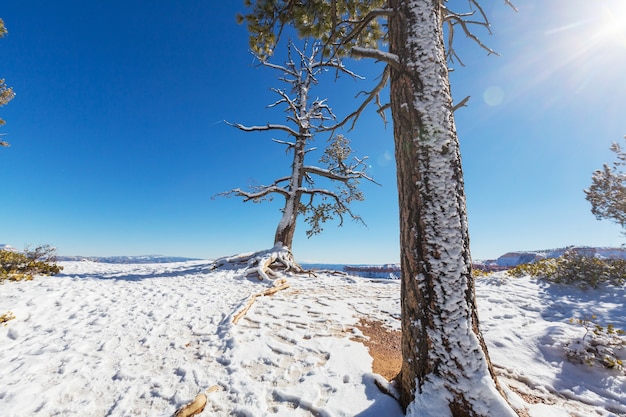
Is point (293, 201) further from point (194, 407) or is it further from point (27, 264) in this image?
point (194, 407)

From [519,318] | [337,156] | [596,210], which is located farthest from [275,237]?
[596,210]

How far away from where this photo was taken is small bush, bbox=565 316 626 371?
2967mm

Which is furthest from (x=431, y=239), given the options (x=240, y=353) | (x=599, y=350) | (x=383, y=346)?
(x=599, y=350)

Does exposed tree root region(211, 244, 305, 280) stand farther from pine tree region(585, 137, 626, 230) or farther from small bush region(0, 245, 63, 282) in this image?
pine tree region(585, 137, 626, 230)

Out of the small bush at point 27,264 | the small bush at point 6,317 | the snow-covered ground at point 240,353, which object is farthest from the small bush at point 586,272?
the small bush at point 27,264

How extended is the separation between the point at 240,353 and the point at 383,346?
78.1 inches

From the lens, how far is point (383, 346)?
3.66 metres

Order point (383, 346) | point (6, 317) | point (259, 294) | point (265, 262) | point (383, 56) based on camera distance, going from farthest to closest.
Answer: point (265, 262) < point (259, 294) < point (6, 317) < point (383, 346) < point (383, 56)

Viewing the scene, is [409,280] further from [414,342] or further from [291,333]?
[291,333]

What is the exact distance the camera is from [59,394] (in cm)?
234

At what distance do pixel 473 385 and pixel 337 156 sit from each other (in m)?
11.1

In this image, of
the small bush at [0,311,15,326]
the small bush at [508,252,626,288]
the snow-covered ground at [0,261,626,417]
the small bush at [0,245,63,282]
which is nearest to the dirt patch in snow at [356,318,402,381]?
the snow-covered ground at [0,261,626,417]

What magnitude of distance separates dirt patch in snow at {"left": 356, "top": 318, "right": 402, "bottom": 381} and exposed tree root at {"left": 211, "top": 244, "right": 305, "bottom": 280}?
4.72 metres

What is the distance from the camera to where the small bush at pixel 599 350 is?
117 inches
